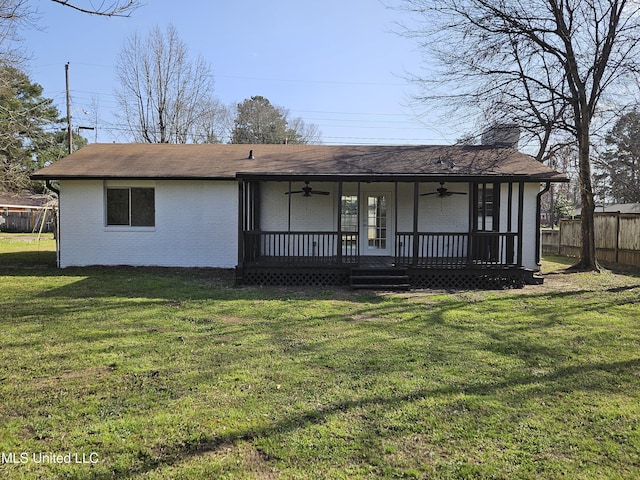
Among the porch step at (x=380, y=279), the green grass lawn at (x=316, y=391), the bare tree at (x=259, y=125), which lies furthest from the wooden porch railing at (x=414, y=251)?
the bare tree at (x=259, y=125)

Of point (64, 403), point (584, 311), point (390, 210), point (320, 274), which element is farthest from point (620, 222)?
point (64, 403)

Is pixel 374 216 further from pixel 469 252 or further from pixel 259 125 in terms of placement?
pixel 259 125

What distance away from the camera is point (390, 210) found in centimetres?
1237

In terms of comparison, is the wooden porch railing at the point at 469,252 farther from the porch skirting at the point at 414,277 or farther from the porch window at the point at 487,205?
the porch window at the point at 487,205

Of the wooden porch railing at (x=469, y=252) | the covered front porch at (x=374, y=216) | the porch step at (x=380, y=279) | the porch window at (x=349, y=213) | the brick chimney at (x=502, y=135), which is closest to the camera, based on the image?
the porch step at (x=380, y=279)

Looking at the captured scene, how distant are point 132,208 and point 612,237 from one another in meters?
16.6

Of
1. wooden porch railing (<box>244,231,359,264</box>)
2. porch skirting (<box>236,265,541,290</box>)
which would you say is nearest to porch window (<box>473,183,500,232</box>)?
porch skirting (<box>236,265,541,290</box>)

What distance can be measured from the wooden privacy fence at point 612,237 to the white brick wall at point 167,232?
13.3 metres

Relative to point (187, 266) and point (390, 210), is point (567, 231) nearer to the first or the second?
point (390, 210)

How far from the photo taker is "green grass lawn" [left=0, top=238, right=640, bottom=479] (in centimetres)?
281

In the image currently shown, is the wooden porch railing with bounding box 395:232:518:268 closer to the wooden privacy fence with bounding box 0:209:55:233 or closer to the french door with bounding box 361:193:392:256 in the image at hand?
the french door with bounding box 361:193:392:256

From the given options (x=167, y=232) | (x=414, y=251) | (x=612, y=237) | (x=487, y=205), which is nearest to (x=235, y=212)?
(x=167, y=232)

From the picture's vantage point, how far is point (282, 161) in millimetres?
13320

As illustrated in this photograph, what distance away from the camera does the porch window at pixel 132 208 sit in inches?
489
